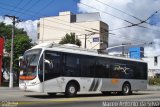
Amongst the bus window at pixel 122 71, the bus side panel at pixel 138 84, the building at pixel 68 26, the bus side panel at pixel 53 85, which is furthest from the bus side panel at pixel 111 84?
the building at pixel 68 26

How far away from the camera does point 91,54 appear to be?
26.5 metres

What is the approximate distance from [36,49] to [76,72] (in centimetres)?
325

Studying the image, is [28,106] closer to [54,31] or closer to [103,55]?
[103,55]

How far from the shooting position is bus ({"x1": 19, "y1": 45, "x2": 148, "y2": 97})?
22766 mm

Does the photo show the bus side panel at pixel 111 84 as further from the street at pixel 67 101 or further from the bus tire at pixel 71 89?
the street at pixel 67 101

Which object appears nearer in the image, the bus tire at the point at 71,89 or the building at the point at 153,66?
the bus tire at the point at 71,89

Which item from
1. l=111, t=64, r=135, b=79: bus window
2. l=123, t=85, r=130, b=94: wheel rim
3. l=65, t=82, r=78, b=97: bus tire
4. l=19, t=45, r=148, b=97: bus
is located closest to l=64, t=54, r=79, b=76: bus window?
l=19, t=45, r=148, b=97: bus

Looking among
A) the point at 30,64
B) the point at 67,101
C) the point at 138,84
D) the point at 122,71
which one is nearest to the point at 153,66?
the point at 138,84

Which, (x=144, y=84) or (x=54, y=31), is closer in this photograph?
(x=144, y=84)

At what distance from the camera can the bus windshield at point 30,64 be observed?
22794 millimetres

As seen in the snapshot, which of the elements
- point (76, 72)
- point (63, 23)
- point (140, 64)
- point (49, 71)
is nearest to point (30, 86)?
point (49, 71)

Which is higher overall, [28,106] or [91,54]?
[91,54]

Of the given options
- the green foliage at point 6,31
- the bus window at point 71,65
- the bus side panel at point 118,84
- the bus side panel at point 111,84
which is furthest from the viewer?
the green foliage at point 6,31

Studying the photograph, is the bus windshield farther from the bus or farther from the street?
the street
